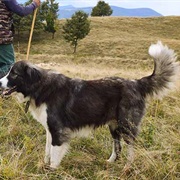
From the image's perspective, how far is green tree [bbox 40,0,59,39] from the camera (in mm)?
47844

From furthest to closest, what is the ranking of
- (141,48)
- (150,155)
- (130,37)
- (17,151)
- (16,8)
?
(130,37), (141,48), (16,8), (17,151), (150,155)

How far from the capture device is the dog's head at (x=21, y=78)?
3.76 metres

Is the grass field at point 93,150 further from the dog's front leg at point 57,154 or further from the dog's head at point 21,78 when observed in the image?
the dog's head at point 21,78

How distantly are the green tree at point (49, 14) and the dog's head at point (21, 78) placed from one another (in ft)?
148

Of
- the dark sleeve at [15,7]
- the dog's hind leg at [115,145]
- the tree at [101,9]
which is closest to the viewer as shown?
the dog's hind leg at [115,145]

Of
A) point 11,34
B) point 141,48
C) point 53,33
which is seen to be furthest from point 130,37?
point 11,34

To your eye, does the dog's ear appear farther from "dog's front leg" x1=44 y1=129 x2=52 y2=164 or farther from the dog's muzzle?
"dog's front leg" x1=44 y1=129 x2=52 y2=164

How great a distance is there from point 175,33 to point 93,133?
49.7m

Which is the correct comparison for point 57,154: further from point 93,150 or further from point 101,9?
point 101,9

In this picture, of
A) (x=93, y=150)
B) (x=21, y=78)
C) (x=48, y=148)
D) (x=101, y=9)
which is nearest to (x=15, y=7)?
(x=21, y=78)

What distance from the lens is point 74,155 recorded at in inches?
164

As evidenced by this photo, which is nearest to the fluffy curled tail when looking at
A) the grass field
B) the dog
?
the dog

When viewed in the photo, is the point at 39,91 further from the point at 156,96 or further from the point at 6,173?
the point at 156,96

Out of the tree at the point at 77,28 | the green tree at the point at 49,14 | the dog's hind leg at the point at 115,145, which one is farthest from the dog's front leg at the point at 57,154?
the green tree at the point at 49,14
